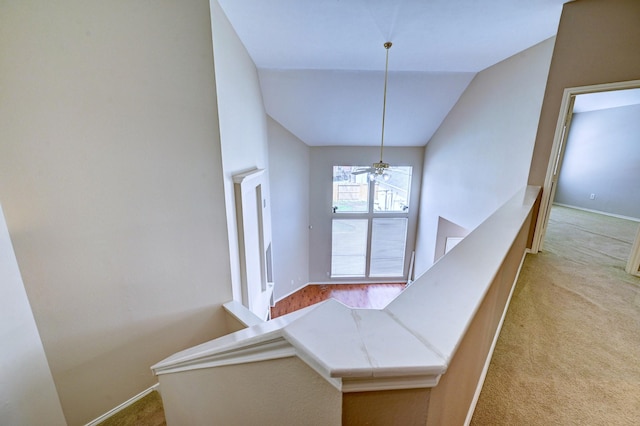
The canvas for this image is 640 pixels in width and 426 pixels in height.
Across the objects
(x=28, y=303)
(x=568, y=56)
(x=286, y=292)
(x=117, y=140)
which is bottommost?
(x=286, y=292)

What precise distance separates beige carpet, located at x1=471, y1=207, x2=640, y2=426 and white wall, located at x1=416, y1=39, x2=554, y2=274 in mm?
1737

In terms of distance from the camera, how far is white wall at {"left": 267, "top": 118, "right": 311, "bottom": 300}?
5945 millimetres

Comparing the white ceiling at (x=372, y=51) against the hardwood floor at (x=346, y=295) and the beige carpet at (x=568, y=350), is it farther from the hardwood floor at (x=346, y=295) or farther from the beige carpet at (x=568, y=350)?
the hardwood floor at (x=346, y=295)

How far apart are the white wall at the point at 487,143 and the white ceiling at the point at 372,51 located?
248mm

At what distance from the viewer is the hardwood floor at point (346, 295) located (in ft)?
21.6

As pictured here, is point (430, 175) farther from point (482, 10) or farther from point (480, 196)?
point (482, 10)

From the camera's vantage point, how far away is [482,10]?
8.06 feet

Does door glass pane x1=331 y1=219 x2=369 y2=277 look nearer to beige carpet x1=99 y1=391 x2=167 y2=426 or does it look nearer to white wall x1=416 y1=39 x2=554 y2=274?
white wall x1=416 y1=39 x2=554 y2=274

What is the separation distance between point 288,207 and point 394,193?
3.29m

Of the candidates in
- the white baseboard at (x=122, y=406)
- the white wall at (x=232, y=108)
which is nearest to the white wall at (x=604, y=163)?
the white wall at (x=232, y=108)

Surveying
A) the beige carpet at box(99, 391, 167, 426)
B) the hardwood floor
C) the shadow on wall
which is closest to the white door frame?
the shadow on wall

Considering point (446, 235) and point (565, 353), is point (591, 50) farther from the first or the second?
point (446, 235)

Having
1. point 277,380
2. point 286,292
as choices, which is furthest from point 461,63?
point 286,292

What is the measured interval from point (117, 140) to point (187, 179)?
52 centimetres
